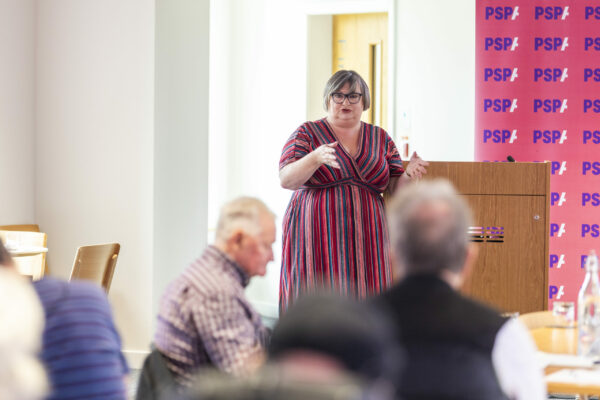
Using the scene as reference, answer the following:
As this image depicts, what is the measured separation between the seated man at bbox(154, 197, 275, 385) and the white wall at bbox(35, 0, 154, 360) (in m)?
3.52

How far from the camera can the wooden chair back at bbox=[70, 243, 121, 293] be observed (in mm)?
4969

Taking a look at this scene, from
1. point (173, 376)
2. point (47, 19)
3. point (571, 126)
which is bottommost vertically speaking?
point (173, 376)

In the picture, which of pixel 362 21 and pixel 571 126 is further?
pixel 362 21

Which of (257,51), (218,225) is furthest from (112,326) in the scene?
(257,51)

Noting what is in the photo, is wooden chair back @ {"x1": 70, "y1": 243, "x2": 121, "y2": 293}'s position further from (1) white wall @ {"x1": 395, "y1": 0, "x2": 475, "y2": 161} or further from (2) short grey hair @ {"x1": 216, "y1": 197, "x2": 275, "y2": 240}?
(1) white wall @ {"x1": 395, "y1": 0, "x2": 475, "y2": 161}

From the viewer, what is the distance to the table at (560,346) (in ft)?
7.29

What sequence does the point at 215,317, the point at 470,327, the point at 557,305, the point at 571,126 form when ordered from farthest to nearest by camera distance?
1. the point at 571,126
2. the point at 557,305
3. the point at 215,317
4. the point at 470,327

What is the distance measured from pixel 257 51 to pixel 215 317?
18.8 ft

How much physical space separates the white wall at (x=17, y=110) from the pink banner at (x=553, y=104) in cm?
346

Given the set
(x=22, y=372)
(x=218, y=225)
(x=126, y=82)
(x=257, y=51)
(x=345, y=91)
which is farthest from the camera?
(x=257, y=51)

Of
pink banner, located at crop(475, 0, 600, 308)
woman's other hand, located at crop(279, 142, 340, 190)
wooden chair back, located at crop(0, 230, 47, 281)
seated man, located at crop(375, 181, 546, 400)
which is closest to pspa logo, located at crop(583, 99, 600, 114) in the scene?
pink banner, located at crop(475, 0, 600, 308)

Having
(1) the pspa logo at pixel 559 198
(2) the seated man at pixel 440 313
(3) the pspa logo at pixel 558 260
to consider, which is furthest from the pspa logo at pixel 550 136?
(2) the seated man at pixel 440 313

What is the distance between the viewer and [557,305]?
10.4ft

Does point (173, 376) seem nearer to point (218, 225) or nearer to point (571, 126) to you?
point (218, 225)
